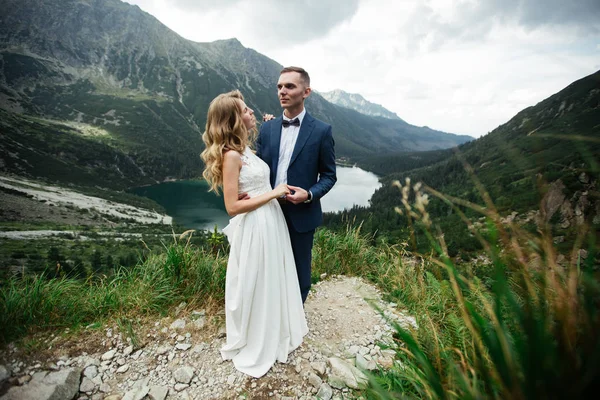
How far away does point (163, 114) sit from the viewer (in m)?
193

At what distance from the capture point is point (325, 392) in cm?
293

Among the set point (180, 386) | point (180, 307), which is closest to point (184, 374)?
point (180, 386)

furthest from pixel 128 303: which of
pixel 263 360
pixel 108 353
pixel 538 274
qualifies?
pixel 538 274

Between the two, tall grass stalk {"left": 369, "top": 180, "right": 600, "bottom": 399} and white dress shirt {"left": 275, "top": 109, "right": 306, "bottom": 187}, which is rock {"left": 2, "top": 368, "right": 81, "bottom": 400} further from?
tall grass stalk {"left": 369, "top": 180, "right": 600, "bottom": 399}

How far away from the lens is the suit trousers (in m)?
3.69

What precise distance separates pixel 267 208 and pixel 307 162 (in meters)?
0.74

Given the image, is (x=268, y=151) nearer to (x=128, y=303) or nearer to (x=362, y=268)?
(x=128, y=303)

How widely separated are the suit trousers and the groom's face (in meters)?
1.25

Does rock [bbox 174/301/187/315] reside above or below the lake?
above

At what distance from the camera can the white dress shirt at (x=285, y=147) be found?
3613mm

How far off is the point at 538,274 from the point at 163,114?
722 feet

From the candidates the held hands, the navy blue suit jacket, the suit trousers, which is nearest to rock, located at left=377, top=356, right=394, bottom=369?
the suit trousers

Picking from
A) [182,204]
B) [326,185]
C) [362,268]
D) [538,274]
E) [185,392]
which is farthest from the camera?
[182,204]

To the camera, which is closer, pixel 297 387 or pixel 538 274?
pixel 538 274
